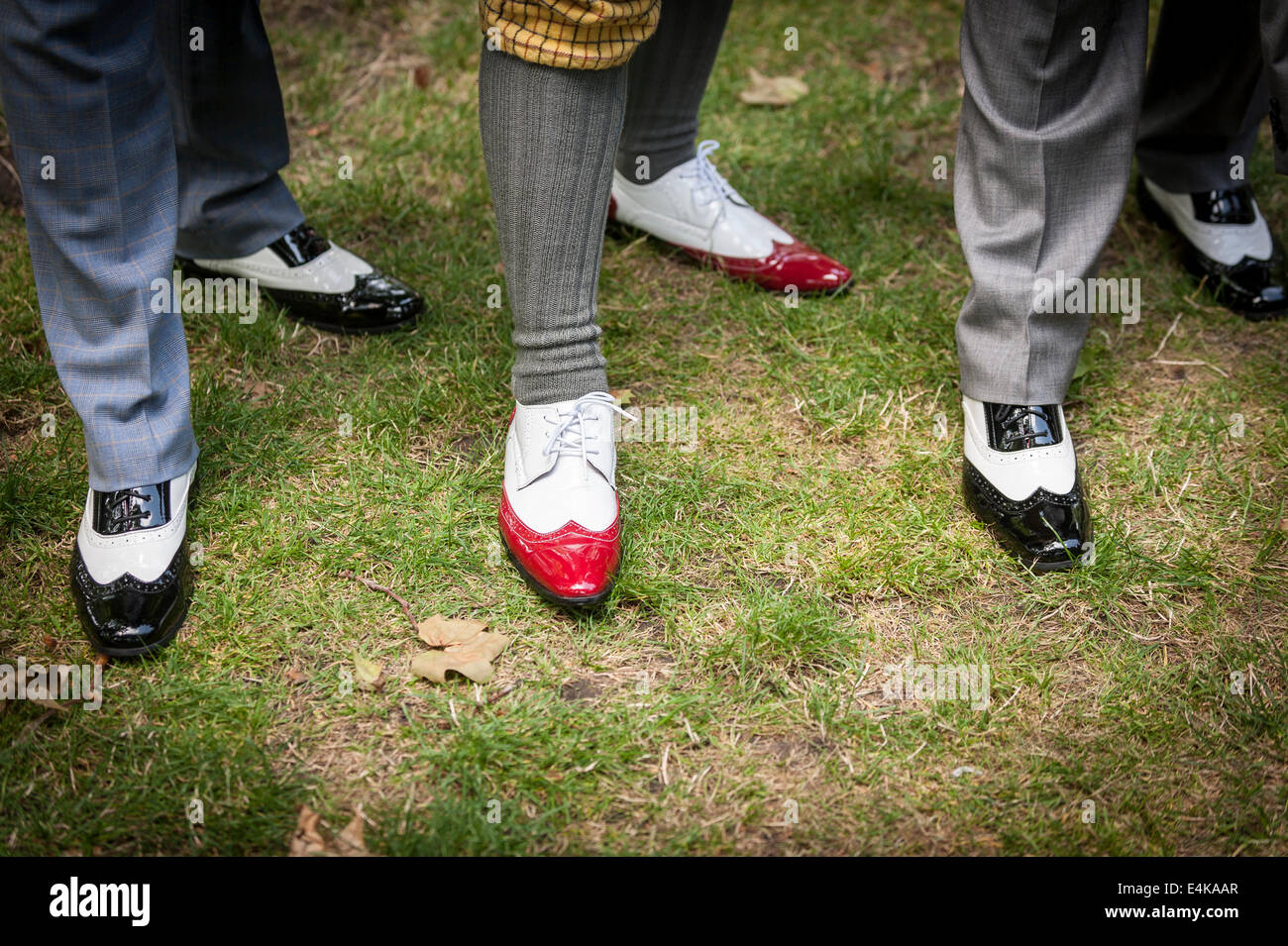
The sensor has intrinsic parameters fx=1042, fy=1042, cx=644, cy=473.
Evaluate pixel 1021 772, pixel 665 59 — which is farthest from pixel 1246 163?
pixel 1021 772

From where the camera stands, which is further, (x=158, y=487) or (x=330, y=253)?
(x=330, y=253)

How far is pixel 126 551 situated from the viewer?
1.55 metres

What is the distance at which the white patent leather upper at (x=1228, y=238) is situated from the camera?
2.27 metres

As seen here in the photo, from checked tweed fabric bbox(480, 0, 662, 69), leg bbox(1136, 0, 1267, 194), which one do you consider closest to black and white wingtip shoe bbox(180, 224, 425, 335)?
checked tweed fabric bbox(480, 0, 662, 69)

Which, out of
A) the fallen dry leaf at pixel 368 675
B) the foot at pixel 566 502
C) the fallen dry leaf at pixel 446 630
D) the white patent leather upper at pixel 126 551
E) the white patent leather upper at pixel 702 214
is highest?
the white patent leather upper at pixel 702 214

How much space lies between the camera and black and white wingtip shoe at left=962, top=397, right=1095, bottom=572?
Result: 1.68 meters

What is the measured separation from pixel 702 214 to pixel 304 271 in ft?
2.80

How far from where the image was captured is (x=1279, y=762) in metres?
1.45

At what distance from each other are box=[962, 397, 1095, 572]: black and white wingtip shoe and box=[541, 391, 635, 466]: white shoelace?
67 centimetres

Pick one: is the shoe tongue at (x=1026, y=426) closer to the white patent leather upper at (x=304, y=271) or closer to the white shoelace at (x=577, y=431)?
the white shoelace at (x=577, y=431)

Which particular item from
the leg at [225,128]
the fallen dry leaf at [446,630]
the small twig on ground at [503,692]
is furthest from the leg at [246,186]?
the small twig on ground at [503,692]

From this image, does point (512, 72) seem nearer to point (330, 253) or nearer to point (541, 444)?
point (541, 444)

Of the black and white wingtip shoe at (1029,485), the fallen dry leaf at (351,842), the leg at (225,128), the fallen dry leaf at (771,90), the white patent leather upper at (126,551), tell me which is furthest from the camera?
the fallen dry leaf at (771,90)
